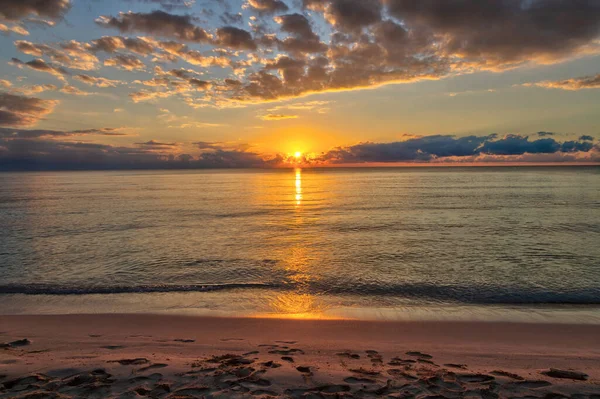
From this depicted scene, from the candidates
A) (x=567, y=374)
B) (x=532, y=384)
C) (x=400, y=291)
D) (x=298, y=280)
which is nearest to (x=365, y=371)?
(x=532, y=384)

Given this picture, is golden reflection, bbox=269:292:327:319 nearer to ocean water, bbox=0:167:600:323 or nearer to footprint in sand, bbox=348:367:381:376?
ocean water, bbox=0:167:600:323

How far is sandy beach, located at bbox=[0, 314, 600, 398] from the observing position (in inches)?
253

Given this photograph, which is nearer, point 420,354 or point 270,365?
point 270,365

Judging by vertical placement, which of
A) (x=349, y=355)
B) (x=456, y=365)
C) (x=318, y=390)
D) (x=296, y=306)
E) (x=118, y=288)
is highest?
(x=318, y=390)

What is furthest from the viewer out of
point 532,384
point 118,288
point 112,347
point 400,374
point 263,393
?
point 118,288

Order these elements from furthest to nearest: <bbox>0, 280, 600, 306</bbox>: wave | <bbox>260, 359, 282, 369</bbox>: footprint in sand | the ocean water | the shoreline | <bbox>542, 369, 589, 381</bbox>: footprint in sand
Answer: <bbox>0, 280, 600, 306</bbox>: wave, the ocean water, the shoreline, <bbox>260, 359, 282, 369</bbox>: footprint in sand, <bbox>542, 369, 589, 381</bbox>: footprint in sand

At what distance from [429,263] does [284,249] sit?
9.49 metres

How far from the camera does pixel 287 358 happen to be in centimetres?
815

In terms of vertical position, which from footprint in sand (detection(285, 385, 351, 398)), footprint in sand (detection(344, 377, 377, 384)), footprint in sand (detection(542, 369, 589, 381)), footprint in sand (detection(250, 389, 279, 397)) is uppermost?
footprint in sand (detection(250, 389, 279, 397))

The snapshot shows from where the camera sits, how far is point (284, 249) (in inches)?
952

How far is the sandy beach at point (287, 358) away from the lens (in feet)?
21.1

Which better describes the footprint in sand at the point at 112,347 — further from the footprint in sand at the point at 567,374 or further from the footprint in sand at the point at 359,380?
the footprint in sand at the point at 567,374

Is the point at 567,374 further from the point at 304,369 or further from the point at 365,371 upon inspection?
the point at 304,369

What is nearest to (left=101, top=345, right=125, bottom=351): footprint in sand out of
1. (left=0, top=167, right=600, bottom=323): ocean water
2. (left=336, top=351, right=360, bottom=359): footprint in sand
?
(left=0, top=167, right=600, bottom=323): ocean water
